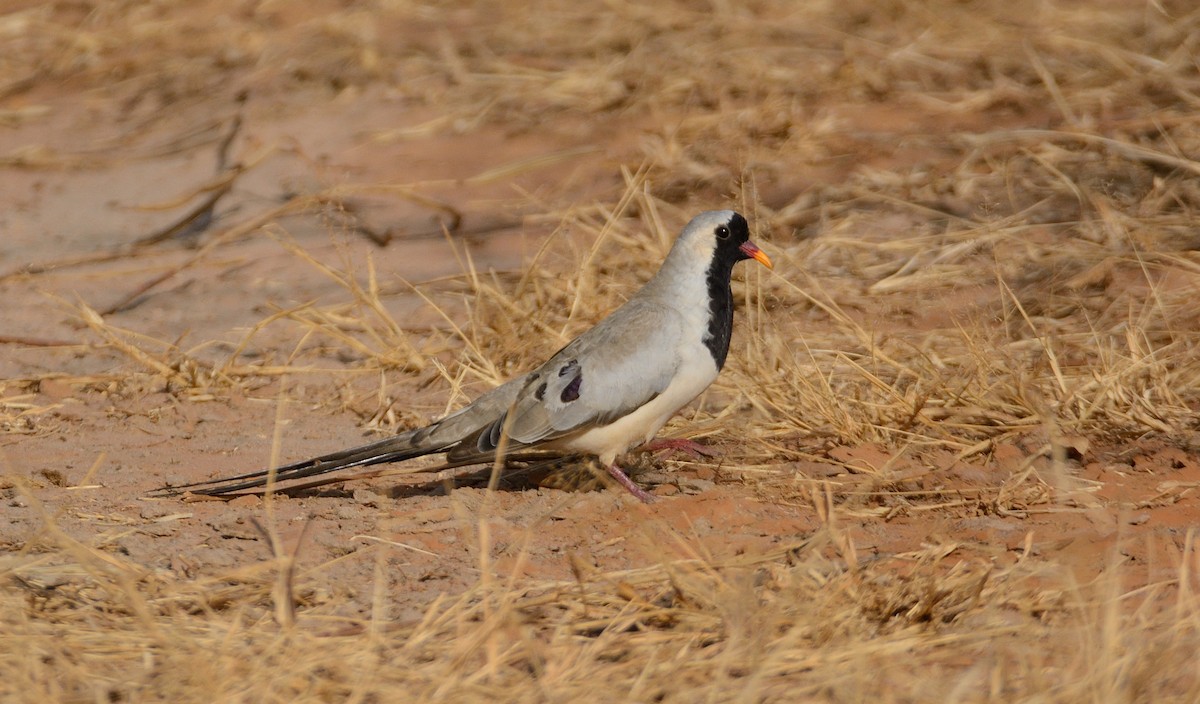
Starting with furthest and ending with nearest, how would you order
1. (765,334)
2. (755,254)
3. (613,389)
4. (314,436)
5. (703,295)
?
(765,334) → (314,436) → (755,254) → (703,295) → (613,389)

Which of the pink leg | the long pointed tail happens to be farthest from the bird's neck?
the long pointed tail

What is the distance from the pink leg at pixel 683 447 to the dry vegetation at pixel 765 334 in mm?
89

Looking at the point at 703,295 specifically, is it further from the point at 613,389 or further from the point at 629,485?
the point at 629,485

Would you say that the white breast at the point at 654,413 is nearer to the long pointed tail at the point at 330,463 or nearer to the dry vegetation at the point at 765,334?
the dry vegetation at the point at 765,334

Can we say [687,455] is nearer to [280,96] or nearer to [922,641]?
[922,641]

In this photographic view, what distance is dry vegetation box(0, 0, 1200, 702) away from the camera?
2957 millimetres

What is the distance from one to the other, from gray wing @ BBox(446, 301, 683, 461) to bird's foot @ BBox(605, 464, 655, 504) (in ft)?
0.61

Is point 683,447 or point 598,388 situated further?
point 683,447

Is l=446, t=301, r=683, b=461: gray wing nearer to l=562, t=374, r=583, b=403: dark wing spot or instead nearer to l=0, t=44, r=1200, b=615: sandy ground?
l=562, t=374, r=583, b=403: dark wing spot

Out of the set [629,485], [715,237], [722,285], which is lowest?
[629,485]

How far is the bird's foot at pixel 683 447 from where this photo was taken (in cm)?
456

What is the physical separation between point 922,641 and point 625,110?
5.63 metres

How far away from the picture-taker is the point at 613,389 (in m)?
4.19

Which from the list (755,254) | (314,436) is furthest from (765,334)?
(314,436)
